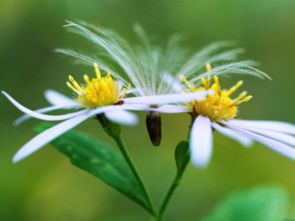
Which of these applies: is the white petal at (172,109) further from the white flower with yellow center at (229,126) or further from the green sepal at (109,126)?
the green sepal at (109,126)

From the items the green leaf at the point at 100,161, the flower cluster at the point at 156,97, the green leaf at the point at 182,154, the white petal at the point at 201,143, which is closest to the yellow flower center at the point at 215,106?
the flower cluster at the point at 156,97

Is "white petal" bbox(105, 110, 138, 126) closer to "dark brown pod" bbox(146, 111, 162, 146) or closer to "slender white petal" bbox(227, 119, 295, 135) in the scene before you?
"dark brown pod" bbox(146, 111, 162, 146)

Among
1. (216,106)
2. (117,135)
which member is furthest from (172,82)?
(117,135)

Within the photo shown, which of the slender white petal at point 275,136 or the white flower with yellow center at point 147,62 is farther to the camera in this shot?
the white flower with yellow center at point 147,62

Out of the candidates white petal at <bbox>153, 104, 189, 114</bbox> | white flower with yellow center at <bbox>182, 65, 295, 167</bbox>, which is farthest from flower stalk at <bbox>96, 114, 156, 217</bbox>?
white flower with yellow center at <bbox>182, 65, 295, 167</bbox>

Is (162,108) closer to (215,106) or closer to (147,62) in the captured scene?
(215,106)
